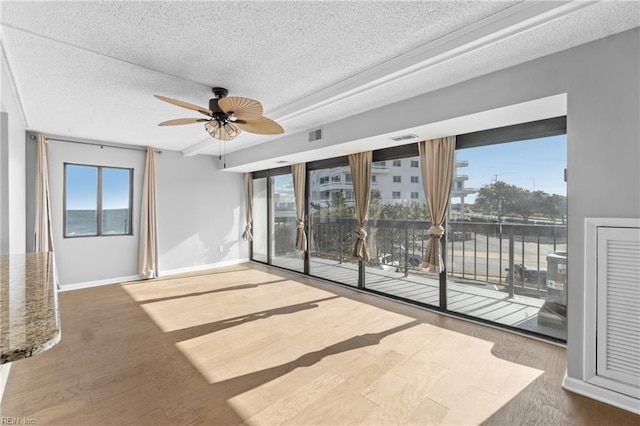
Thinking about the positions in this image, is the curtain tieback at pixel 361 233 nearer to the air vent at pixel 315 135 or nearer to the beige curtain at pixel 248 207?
the air vent at pixel 315 135

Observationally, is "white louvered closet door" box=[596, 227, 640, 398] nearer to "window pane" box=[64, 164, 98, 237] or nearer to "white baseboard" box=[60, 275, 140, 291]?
"white baseboard" box=[60, 275, 140, 291]

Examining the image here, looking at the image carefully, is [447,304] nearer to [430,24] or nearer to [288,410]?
[288,410]

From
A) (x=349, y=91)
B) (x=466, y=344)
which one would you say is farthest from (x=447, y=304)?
(x=349, y=91)

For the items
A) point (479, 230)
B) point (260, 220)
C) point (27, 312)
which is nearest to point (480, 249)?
point (479, 230)

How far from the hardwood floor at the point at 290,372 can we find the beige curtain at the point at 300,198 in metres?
1.92

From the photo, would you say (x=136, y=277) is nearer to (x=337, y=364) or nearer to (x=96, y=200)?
(x=96, y=200)

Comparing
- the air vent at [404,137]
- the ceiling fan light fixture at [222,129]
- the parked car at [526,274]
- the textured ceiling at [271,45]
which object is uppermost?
the textured ceiling at [271,45]

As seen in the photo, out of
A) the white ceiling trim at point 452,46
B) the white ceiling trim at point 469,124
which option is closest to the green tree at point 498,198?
the white ceiling trim at point 469,124

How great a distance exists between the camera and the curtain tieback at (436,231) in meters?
3.69

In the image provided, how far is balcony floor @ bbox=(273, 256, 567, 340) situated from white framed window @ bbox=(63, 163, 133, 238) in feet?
14.2

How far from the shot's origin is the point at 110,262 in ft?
18.0

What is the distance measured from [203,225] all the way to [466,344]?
5555mm

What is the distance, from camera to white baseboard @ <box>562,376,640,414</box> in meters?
2.02

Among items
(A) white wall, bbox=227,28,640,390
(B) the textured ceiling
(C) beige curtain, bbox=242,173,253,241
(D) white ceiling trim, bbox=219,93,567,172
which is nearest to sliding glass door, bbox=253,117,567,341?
(D) white ceiling trim, bbox=219,93,567,172
